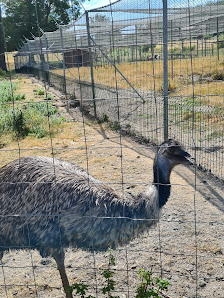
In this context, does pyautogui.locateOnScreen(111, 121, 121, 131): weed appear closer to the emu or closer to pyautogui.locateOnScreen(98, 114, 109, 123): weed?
pyautogui.locateOnScreen(98, 114, 109, 123): weed

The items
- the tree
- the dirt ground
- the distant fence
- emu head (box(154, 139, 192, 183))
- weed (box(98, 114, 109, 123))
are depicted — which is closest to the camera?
the dirt ground

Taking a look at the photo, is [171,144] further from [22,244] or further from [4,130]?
[4,130]

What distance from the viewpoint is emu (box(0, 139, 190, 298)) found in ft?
10.4

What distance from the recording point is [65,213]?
3188 millimetres

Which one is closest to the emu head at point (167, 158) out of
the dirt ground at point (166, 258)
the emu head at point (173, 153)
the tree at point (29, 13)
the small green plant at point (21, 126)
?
the emu head at point (173, 153)

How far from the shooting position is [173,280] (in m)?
3.54

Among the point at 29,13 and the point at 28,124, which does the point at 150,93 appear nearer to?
the point at 28,124

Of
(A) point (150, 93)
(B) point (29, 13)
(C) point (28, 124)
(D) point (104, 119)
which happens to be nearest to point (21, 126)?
(C) point (28, 124)

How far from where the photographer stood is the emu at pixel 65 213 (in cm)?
318

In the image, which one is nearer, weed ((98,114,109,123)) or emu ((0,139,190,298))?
emu ((0,139,190,298))

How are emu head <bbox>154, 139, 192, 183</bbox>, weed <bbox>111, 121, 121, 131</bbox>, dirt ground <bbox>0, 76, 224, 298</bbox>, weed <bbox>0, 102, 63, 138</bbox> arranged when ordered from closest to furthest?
dirt ground <bbox>0, 76, 224, 298</bbox>
emu head <bbox>154, 139, 192, 183</bbox>
weed <bbox>111, 121, 121, 131</bbox>
weed <bbox>0, 102, 63, 138</bbox>

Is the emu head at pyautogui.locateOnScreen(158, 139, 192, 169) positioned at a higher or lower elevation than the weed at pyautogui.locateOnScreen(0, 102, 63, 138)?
higher

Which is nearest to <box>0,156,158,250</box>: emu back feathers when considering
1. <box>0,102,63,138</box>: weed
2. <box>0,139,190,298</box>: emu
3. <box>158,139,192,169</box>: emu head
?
<box>0,139,190,298</box>: emu

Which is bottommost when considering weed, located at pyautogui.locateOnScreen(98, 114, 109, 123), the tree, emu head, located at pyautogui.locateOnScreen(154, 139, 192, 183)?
weed, located at pyautogui.locateOnScreen(98, 114, 109, 123)
